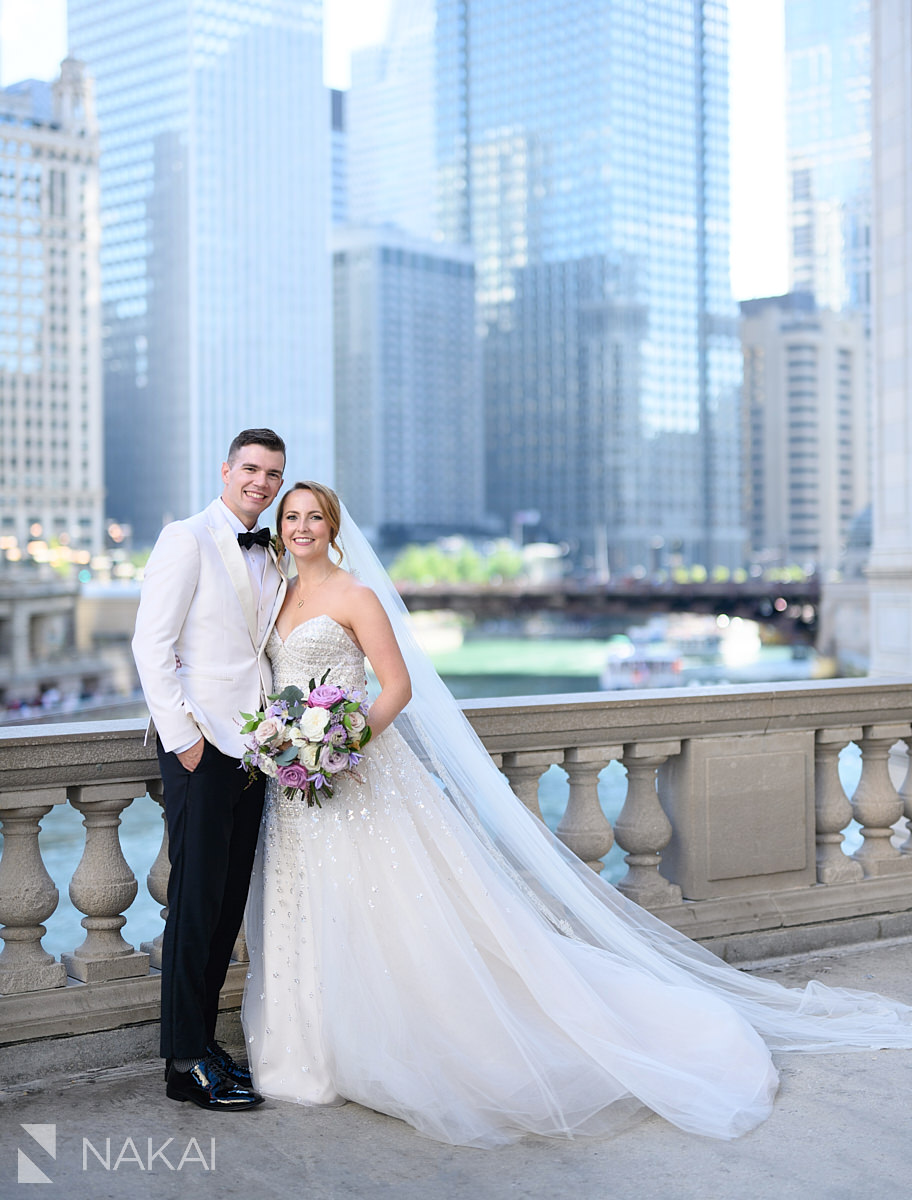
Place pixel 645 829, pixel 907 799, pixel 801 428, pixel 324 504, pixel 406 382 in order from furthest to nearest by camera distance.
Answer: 1. pixel 406 382
2. pixel 801 428
3. pixel 907 799
4. pixel 645 829
5. pixel 324 504

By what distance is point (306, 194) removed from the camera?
122 m

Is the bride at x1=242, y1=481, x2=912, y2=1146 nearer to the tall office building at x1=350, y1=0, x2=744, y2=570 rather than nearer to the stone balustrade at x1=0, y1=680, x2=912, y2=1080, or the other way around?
the stone balustrade at x1=0, y1=680, x2=912, y2=1080

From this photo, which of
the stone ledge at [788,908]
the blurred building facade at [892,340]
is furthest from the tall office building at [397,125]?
the stone ledge at [788,908]

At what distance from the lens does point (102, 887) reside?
3.85 meters

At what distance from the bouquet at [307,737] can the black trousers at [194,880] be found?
111mm

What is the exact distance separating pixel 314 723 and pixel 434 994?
84cm

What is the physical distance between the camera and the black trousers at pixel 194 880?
3.53 metres

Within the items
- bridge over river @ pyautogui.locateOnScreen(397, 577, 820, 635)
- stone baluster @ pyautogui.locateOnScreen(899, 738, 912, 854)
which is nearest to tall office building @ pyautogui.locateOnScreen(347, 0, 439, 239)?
bridge over river @ pyautogui.locateOnScreen(397, 577, 820, 635)

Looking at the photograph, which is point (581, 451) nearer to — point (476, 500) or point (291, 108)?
point (476, 500)

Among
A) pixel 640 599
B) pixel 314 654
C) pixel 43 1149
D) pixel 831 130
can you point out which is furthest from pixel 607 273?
pixel 43 1149

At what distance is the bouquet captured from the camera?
343cm

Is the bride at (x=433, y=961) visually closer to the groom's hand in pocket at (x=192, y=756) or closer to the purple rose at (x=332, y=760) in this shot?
the purple rose at (x=332, y=760)

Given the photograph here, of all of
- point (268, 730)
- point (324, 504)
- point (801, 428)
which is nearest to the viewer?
point (268, 730)

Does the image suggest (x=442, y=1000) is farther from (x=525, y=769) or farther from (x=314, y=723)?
(x=525, y=769)
